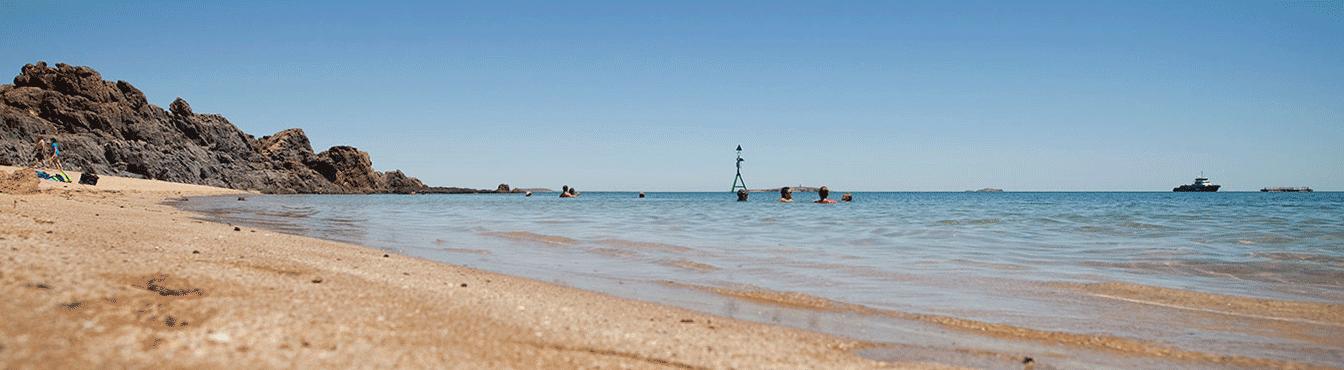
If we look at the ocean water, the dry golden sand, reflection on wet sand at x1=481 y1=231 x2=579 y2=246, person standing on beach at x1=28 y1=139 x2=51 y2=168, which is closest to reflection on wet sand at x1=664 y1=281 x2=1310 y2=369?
the ocean water

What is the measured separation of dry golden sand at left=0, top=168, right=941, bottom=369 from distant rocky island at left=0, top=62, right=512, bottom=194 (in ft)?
194

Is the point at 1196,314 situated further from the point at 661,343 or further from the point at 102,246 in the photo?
the point at 102,246

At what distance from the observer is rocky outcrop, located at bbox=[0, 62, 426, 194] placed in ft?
196

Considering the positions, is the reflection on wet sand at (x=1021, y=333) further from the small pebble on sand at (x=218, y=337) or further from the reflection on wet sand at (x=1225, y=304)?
the small pebble on sand at (x=218, y=337)

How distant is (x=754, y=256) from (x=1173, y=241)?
1013cm

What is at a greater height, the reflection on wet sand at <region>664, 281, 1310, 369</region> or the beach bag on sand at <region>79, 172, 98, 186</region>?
the beach bag on sand at <region>79, 172, 98, 186</region>

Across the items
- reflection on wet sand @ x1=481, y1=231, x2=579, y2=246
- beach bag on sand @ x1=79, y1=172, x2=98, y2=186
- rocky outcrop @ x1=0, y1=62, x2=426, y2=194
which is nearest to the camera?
reflection on wet sand @ x1=481, y1=231, x2=579, y2=246

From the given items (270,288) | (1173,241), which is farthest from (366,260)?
(1173,241)

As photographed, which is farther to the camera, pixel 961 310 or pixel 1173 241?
pixel 1173 241

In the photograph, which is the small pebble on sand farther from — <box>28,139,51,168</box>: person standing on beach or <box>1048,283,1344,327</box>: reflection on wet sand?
<box>28,139,51,168</box>: person standing on beach

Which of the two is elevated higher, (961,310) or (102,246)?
(102,246)

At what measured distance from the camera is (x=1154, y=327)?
6066mm

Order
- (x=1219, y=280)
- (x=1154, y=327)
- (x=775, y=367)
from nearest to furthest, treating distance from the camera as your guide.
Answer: (x=775, y=367) < (x=1154, y=327) < (x=1219, y=280)

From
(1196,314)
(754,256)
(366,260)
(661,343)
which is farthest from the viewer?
(754,256)
